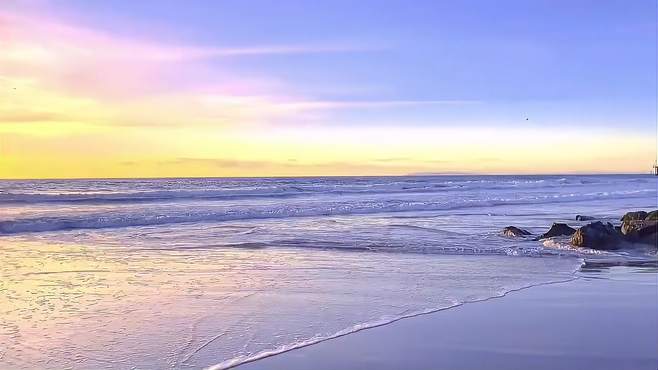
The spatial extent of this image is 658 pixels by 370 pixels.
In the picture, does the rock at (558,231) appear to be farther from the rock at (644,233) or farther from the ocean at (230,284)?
the rock at (644,233)

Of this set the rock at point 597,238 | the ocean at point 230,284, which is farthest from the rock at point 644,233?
the ocean at point 230,284

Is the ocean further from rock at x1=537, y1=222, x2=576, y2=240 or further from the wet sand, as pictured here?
rock at x1=537, y1=222, x2=576, y2=240

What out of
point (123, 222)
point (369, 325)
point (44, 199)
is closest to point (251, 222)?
point (123, 222)

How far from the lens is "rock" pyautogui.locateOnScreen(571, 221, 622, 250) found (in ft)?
43.7

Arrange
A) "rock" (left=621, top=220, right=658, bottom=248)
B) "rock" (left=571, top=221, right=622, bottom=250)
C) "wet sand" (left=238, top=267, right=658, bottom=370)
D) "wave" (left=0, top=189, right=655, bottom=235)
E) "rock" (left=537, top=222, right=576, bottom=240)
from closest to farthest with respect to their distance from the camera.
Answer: "wet sand" (left=238, top=267, right=658, bottom=370), "rock" (left=571, top=221, right=622, bottom=250), "rock" (left=621, top=220, right=658, bottom=248), "rock" (left=537, top=222, right=576, bottom=240), "wave" (left=0, top=189, right=655, bottom=235)

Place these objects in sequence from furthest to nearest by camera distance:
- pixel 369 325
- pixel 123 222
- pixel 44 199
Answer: pixel 44 199
pixel 123 222
pixel 369 325

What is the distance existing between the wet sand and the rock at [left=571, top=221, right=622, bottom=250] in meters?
5.27

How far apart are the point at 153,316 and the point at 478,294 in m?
4.08

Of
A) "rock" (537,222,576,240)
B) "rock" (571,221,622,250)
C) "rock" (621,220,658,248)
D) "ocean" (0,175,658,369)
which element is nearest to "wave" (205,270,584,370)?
"ocean" (0,175,658,369)

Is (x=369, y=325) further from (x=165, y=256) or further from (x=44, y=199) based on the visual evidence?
(x=44, y=199)

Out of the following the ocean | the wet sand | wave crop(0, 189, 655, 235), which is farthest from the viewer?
wave crop(0, 189, 655, 235)

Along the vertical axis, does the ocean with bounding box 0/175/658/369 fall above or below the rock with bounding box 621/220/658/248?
below

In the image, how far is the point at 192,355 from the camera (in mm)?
5590

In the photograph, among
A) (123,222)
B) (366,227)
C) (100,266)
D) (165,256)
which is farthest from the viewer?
(123,222)
